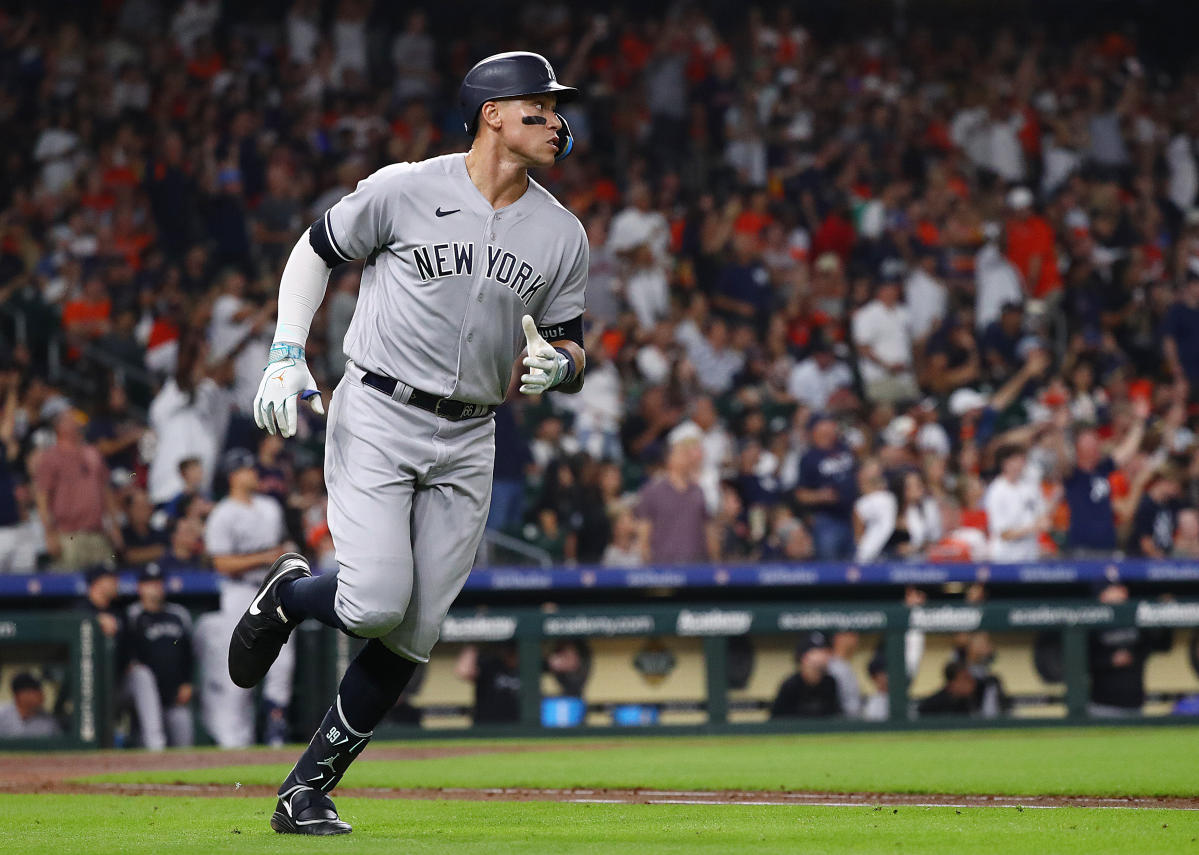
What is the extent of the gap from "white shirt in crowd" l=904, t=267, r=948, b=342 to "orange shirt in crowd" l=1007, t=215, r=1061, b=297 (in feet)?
3.37

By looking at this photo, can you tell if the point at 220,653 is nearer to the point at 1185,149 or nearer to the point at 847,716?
the point at 847,716

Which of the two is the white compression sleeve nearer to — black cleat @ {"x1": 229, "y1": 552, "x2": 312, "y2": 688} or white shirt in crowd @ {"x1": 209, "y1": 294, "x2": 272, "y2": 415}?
black cleat @ {"x1": 229, "y1": 552, "x2": 312, "y2": 688}

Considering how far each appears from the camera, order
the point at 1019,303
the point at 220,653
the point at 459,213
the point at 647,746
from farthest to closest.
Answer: the point at 1019,303, the point at 220,653, the point at 647,746, the point at 459,213

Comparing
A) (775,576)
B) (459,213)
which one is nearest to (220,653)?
(775,576)

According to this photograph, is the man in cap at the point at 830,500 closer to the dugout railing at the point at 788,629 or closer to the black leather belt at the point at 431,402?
the dugout railing at the point at 788,629

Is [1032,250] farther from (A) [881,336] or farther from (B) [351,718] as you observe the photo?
(B) [351,718]

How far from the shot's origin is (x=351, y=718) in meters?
5.11

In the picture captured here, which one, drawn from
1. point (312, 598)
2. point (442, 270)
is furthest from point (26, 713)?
point (442, 270)

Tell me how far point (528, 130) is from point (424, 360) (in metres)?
0.75

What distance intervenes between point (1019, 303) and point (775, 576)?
15.3 feet

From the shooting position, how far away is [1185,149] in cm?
1809

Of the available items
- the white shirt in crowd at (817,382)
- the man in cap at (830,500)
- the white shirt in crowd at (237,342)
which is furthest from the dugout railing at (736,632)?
the white shirt in crowd at (817,382)

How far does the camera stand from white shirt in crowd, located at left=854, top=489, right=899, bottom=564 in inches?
507

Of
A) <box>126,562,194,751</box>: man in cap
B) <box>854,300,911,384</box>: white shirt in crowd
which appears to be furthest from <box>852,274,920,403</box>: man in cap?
<box>126,562,194,751</box>: man in cap
